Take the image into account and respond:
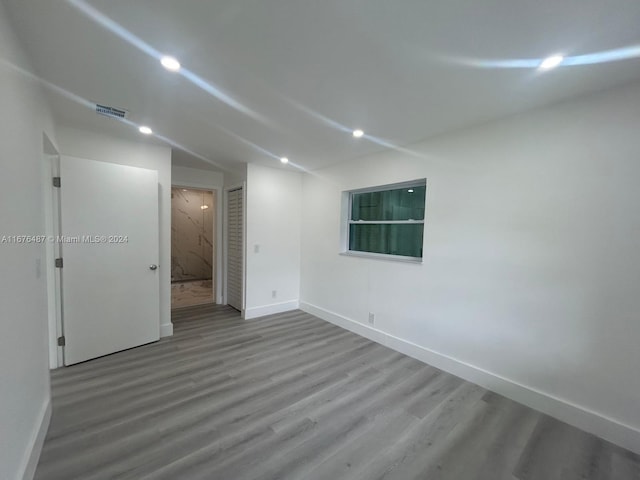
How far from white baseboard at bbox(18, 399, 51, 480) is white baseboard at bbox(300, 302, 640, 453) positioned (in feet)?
9.91

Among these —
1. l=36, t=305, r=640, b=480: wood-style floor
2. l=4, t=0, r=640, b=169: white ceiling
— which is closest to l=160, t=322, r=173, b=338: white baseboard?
l=36, t=305, r=640, b=480: wood-style floor

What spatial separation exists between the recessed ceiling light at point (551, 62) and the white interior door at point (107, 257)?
3.69 meters

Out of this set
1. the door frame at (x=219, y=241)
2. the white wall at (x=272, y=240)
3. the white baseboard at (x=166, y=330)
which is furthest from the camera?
the door frame at (x=219, y=241)

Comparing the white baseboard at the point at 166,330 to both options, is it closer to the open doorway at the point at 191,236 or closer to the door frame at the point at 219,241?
the door frame at the point at 219,241

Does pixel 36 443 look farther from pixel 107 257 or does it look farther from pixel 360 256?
pixel 360 256

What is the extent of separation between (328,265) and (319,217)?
2.59 ft

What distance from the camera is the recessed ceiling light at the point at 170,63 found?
164 centimetres

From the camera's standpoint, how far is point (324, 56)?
1.59m

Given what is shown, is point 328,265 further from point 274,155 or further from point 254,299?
point 274,155

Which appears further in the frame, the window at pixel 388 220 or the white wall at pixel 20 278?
the window at pixel 388 220

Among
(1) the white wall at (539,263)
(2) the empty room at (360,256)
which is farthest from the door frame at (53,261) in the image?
(1) the white wall at (539,263)

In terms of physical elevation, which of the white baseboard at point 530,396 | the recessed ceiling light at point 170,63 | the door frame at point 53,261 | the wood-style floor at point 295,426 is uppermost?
the recessed ceiling light at point 170,63

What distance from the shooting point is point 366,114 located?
92.9 inches

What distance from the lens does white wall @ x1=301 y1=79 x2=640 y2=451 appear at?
184 cm
